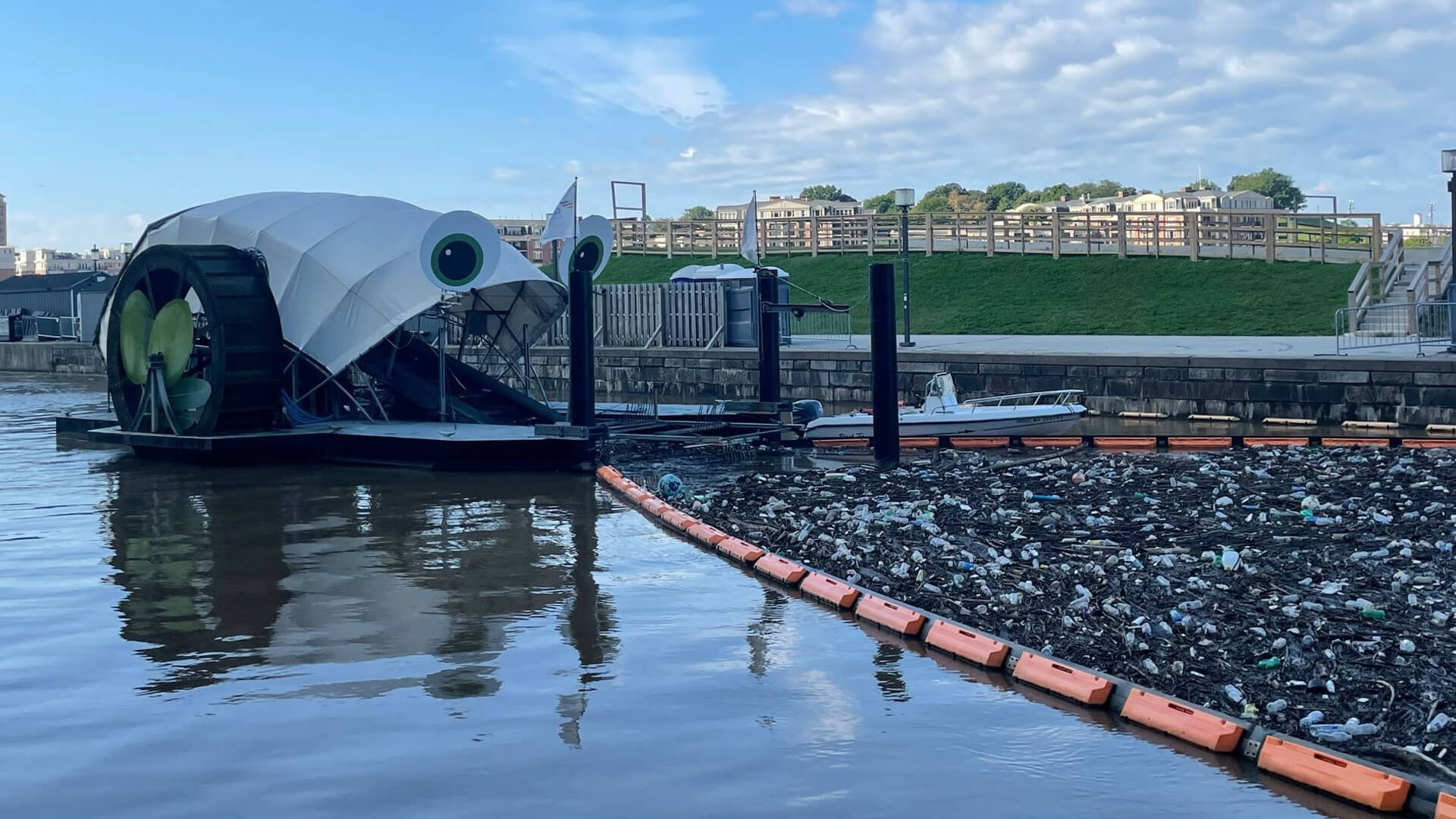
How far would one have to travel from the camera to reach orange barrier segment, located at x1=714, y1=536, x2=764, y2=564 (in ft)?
38.5

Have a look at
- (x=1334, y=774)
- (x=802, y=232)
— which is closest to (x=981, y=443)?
(x=1334, y=774)

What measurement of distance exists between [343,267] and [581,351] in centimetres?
453

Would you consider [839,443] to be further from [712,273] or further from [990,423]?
[712,273]

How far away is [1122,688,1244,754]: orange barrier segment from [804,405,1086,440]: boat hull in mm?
13402

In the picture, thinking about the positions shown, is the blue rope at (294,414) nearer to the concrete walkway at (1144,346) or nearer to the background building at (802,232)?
the concrete walkway at (1144,346)

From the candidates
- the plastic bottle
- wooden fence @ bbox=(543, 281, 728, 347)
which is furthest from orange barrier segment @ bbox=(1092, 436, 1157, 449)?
wooden fence @ bbox=(543, 281, 728, 347)

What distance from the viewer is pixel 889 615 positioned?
9445mm

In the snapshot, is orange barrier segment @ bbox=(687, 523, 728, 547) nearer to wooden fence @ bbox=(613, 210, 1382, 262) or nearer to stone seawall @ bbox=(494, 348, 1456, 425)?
stone seawall @ bbox=(494, 348, 1456, 425)

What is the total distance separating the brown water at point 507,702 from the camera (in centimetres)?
641

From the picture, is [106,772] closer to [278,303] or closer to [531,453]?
[531,453]

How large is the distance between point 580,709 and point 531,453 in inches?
443

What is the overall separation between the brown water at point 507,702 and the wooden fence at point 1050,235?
2070 centimetres

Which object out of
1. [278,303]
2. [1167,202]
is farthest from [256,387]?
[1167,202]

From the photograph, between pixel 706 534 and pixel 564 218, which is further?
pixel 564 218
